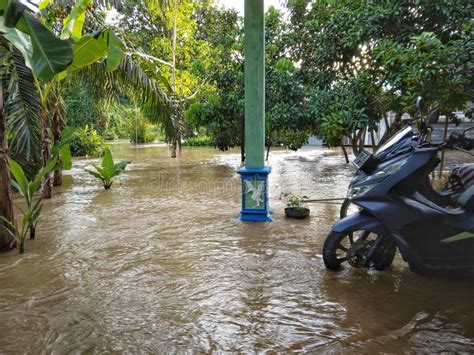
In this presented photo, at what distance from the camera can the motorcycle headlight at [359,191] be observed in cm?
324

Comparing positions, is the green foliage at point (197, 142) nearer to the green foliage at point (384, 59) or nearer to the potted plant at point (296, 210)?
the green foliage at point (384, 59)

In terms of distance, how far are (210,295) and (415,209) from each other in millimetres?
1805

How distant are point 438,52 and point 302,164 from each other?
8.73 m

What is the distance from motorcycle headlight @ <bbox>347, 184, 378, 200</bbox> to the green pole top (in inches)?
87.0

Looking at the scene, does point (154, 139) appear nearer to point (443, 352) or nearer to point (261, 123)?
point (261, 123)

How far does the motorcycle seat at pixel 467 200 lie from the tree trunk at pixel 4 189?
456 centimetres

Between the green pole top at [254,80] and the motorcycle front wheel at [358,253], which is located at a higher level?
the green pole top at [254,80]

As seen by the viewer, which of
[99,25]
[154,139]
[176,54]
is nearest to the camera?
[99,25]

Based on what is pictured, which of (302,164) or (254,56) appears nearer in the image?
(254,56)

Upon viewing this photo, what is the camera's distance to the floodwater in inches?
96.1

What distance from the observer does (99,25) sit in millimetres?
8039

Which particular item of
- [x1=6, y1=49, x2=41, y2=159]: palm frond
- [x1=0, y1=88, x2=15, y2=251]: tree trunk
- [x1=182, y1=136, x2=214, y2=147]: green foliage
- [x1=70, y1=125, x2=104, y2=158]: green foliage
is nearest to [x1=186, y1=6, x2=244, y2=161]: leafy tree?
[x1=6, y1=49, x2=41, y2=159]: palm frond

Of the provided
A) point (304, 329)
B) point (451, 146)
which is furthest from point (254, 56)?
point (304, 329)

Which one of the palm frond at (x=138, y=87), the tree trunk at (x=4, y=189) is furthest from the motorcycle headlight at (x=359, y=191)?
the palm frond at (x=138, y=87)
